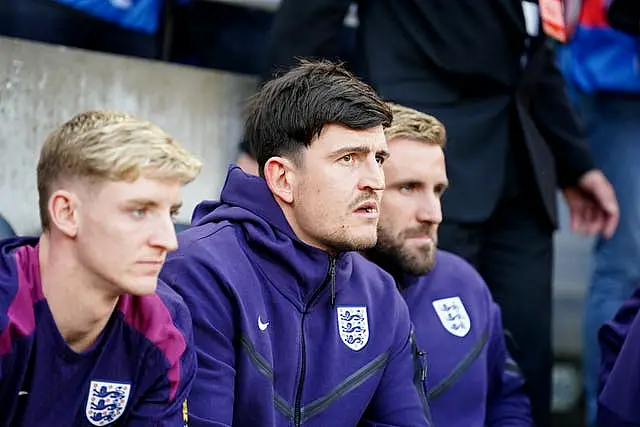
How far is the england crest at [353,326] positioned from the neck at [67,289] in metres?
0.79

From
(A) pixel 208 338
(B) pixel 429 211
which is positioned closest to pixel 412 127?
(B) pixel 429 211

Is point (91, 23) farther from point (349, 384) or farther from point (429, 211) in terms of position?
point (349, 384)

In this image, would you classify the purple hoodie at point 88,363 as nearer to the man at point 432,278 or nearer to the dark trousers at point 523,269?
the man at point 432,278

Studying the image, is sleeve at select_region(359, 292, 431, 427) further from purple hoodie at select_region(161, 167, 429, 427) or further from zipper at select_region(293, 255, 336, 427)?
zipper at select_region(293, 255, 336, 427)

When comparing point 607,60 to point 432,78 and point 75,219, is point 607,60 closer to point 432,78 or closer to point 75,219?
point 432,78

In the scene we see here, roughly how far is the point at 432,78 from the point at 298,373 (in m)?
1.43

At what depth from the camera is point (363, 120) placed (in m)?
3.23

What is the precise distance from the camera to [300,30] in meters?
4.15

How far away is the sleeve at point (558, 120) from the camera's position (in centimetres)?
468

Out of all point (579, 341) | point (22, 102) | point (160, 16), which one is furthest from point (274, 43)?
point (579, 341)

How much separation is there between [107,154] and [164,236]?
195mm

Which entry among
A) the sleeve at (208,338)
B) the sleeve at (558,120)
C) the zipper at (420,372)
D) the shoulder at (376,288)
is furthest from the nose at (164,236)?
the sleeve at (558,120)

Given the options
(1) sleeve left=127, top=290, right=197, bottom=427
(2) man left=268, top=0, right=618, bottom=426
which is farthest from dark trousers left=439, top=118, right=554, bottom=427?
(1) sleeve left=127, top=290, right=197, bottom=427

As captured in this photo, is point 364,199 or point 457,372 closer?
point 364,199
